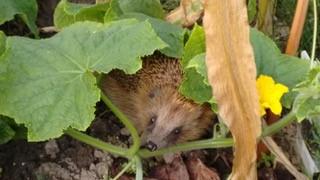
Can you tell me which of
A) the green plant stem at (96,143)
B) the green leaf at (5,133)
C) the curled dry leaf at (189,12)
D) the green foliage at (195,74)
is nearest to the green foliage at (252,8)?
the curled dry leaf at (189,12)

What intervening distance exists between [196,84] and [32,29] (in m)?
0.68

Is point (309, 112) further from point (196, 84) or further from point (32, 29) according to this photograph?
point (32, 29)

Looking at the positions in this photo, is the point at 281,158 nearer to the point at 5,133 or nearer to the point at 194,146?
the point at 194,146

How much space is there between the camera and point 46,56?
2.26 metres

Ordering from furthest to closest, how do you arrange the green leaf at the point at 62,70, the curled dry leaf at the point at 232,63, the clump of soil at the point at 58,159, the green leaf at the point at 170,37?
the clump of soil at the point at 58,159
the green leaf at the point at 170,37
the green leaf at the point at 62,70
the curled dry leaf at the point at 232,63

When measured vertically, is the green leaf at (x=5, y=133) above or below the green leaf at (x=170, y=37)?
below

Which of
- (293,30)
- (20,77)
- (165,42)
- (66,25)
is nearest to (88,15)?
(66,25)

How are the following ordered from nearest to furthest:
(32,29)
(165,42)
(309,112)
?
1. (309,112)
2. (165,42)
3. (32,29)

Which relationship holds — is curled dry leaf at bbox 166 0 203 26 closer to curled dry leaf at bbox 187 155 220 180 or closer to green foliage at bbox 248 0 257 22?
green foliage at bbox 248 0 257 22

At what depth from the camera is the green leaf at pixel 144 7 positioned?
2.65m

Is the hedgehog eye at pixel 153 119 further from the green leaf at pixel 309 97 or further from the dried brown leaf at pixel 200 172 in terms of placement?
the green leaf at pixel 309 97

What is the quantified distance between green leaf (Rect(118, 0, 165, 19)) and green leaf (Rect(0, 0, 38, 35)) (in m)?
0.28

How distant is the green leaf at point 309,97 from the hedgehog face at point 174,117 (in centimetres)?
73

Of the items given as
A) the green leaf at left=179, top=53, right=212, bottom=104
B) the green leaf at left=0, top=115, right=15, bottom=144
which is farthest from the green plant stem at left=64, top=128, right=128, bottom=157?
the green leaf at left=179, top=53, right=212, bottom=104
